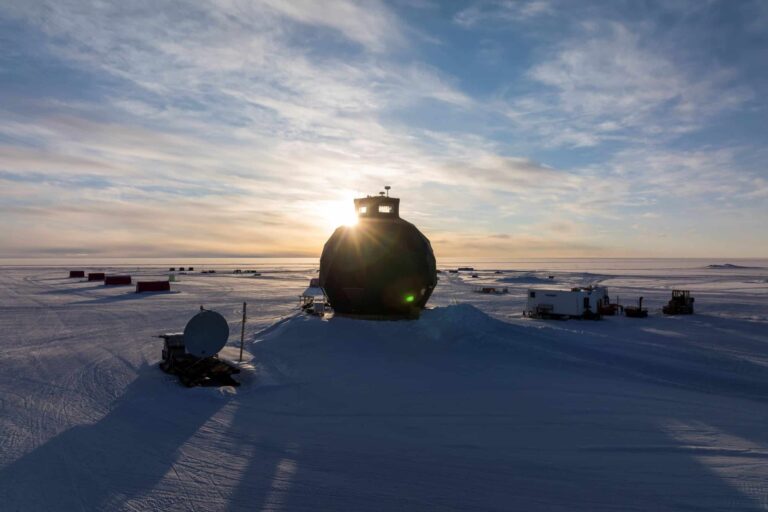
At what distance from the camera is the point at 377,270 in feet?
76.3

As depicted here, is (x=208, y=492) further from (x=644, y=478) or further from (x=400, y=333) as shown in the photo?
(x=400, y=333)

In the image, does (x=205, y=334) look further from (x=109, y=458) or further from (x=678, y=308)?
(x=678, y=308)

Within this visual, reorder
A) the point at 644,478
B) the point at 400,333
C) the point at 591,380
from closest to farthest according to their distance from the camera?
the point at 644,478
the point at 591,380
the point at 400,333

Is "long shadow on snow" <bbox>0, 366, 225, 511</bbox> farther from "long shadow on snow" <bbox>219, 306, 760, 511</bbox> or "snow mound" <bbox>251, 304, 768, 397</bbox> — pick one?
"snow mound" <bbox>251, 304, 768, 397</bbox>

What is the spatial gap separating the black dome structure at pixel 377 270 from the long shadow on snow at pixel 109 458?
10544 mm

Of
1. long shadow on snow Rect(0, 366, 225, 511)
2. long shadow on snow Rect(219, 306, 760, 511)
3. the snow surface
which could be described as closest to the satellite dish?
the snow surface

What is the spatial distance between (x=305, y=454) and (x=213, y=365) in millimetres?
7585

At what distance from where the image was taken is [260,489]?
867 centimetres

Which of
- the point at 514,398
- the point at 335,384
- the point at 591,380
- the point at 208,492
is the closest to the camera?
the point at 208,492

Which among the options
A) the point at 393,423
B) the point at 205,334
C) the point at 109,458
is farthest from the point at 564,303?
the point at 109,458

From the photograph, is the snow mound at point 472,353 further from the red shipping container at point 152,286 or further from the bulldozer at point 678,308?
the red shipping container at point 152,286

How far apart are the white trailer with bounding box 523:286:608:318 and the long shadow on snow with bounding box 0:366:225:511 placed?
27663 millimetres

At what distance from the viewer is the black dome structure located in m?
23.4

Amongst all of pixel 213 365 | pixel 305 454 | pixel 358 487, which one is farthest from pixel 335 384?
pixel 358 487
